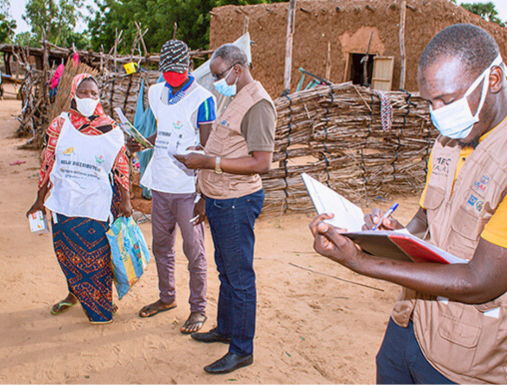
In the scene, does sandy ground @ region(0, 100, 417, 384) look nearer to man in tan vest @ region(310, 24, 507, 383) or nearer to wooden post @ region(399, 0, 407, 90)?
man in tan vest @ region(310, 24, 507, 383)

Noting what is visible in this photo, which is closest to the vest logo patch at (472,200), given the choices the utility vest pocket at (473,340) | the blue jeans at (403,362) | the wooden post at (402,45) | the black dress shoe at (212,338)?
the utility vest pocket at (473,340)

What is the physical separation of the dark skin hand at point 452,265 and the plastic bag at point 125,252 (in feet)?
7.25

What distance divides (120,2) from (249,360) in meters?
24.8

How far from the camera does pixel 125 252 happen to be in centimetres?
320

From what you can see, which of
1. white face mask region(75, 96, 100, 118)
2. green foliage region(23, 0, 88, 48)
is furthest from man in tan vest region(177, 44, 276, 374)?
green foliage region(23, 0, 88, 48)

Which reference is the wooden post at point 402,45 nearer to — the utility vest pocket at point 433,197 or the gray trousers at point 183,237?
the gray trousers at point 183,237

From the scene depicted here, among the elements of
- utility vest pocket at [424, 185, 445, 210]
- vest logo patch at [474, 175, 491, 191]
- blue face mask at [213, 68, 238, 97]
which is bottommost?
utility vest pocket at [424, 185, 445, 210]

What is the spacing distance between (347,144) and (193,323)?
14.6 ft

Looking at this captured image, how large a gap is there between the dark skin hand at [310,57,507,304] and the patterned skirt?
7.50ft

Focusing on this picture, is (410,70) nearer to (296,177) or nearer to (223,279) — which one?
(296,177)

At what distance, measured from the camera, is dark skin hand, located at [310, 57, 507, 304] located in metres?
1.12

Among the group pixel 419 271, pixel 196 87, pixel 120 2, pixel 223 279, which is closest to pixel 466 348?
pixel 419 271

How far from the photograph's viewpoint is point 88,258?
3141mm

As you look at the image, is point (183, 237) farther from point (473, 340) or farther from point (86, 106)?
point (473, 340)
